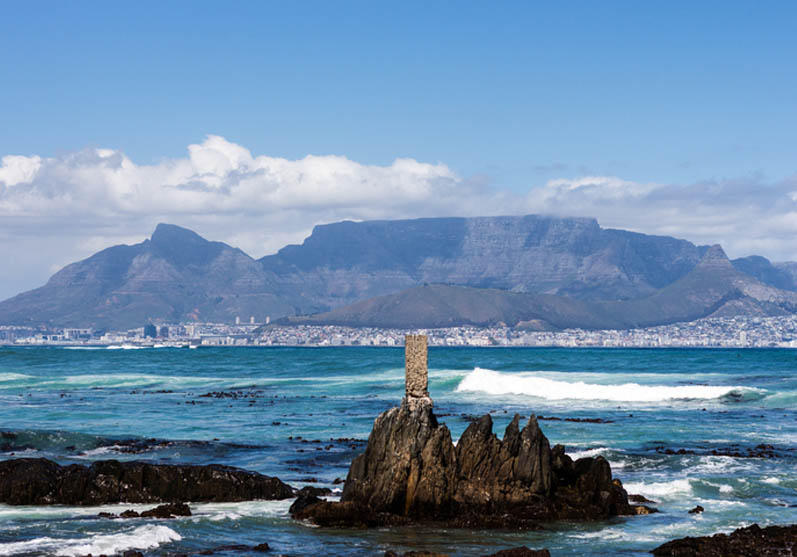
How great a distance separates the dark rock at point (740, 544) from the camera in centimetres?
2041

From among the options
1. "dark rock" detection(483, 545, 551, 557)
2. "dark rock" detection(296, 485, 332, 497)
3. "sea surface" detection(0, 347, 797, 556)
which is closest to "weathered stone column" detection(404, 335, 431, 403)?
"dark rock" detection(296, 485, 332, 497)

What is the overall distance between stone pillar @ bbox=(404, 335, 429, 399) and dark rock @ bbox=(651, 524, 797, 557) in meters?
8.14

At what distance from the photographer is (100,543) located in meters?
21.5

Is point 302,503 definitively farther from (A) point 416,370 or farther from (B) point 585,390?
(B) point 585,390

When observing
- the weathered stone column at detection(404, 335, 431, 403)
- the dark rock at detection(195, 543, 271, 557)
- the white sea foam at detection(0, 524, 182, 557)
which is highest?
the weathered stone column at detection(404, 335, 431, 403)

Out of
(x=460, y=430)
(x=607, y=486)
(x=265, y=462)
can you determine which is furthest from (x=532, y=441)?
(x=460, y=430)

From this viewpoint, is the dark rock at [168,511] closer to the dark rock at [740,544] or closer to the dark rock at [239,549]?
the dark rock at [239,549]

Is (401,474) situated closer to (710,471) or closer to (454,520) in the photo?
(454,520)

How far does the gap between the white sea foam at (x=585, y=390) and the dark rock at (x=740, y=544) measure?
4642 centimetres

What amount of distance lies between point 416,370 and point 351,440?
1559 cm

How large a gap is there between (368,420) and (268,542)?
99.0 ft

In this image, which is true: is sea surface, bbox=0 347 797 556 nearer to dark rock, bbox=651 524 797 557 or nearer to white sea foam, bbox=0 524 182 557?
white sea foam, bbox=0 524 182 557

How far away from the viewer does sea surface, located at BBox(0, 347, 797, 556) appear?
74.6 feet

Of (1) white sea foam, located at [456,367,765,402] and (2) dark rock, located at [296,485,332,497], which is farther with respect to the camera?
(1) white sea foam, located at [456,367,765,402]
